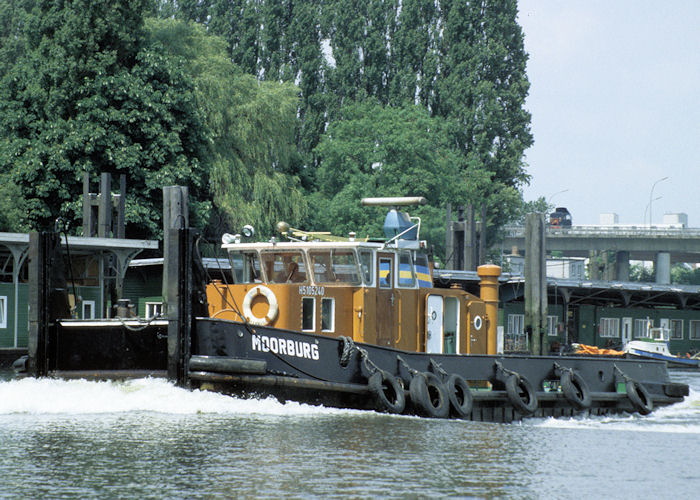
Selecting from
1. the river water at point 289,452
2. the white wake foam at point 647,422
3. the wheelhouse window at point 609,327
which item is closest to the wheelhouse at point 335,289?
the river water at point 289,452

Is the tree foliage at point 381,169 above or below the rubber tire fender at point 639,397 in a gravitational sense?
above

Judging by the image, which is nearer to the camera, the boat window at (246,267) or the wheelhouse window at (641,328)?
the boat window at (246,267)

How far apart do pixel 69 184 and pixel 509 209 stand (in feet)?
101

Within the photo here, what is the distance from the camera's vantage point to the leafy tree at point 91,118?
3925 centimetres

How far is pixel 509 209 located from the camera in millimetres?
62688

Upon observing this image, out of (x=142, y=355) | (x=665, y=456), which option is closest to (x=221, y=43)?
(x=142, y=355)

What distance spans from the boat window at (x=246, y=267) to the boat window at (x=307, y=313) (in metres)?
1.04

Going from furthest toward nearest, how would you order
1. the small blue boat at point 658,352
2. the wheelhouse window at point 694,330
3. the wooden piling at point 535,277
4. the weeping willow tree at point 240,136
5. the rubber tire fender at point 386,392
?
1. the wheelhouse window at point 694,330
2. the weeping willow tree at point 240,136
3. the small blue boat at point 658,352
4. the wooden piling at point 535,277
5. the rubber tire fender at point 386,392

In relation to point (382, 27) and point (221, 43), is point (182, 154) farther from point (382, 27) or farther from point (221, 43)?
point (382, 27)

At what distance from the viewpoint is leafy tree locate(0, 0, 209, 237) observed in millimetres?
39250

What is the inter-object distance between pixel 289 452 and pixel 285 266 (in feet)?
18.2

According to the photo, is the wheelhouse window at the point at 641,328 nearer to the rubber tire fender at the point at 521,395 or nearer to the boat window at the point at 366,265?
the rubber tire fender at the point at 521,395

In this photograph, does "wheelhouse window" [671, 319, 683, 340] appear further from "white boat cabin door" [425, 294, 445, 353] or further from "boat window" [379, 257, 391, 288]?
"boat window" [379, 257, 391, 288]

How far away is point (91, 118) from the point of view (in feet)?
131
